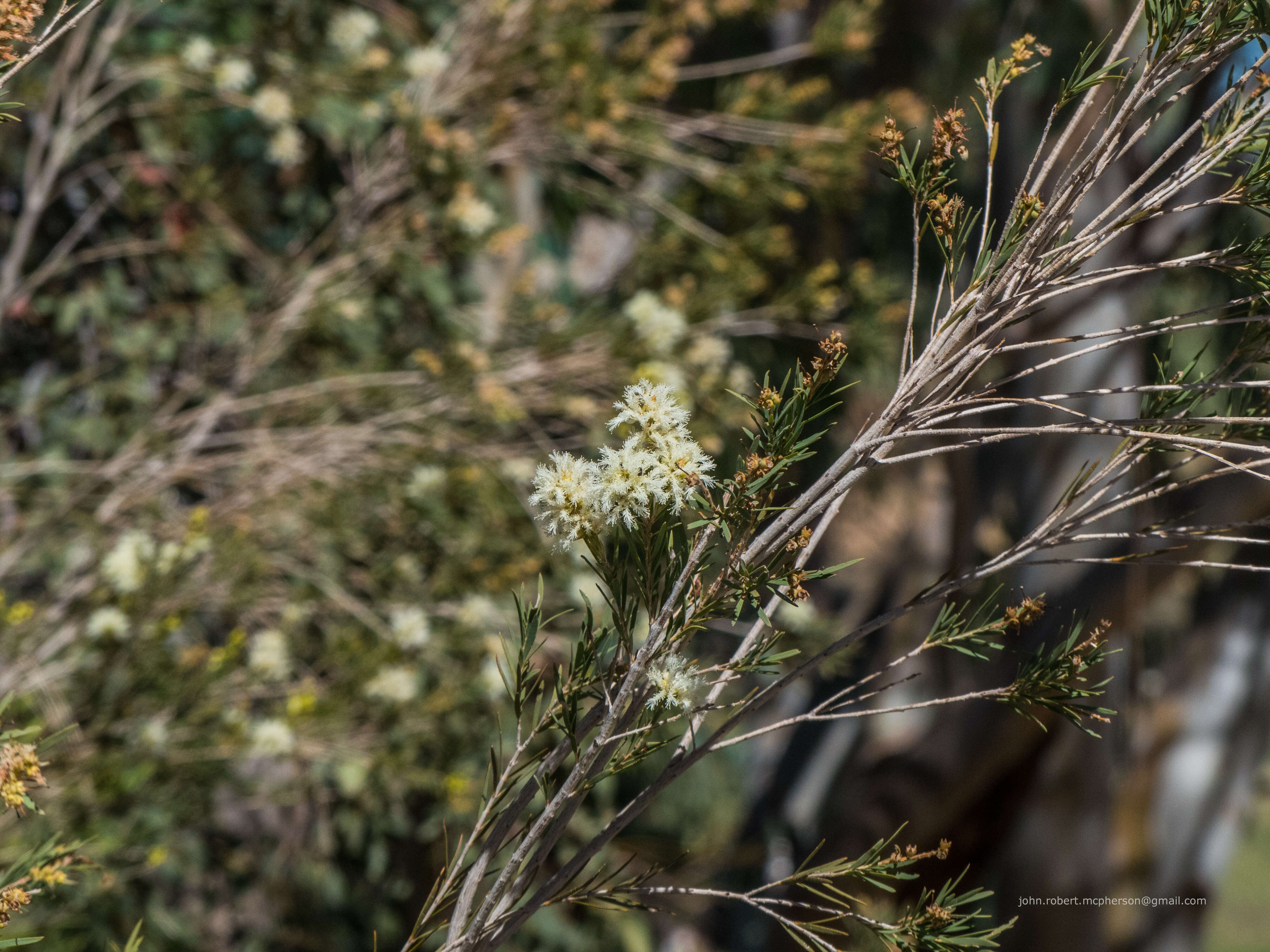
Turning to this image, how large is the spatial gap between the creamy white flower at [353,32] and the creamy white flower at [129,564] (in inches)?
52.6

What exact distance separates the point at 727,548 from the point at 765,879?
3748mm

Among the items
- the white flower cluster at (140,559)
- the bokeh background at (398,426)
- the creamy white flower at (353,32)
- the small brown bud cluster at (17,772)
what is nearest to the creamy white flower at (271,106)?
the bokeh background at (398,426)

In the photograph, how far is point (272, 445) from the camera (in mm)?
2230

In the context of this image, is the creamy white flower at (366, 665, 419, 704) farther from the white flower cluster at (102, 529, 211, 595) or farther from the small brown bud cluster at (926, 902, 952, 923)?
the small brown bud cluster at (926, 902, 952, 923)

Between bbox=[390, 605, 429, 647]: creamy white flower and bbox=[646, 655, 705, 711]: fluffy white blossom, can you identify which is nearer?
bbox=[646, 655, 705, 711]: fluffy white blossom

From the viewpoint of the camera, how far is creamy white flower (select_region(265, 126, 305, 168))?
236 centimetres

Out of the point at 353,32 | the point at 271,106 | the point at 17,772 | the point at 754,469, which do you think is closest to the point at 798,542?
the point at 754,469

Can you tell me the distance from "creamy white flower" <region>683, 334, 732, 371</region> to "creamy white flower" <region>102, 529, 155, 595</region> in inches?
48.1

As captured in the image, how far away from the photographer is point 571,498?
652 mm

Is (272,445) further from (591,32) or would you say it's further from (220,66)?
(591,32)

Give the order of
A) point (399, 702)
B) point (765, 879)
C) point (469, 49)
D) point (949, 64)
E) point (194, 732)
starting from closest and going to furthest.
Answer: point (194, 732) < point (399, 702) < point (469, 49) < point (765, 879) < point (949, 64)

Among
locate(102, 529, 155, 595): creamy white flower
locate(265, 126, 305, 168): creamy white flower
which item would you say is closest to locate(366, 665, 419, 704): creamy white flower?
locate(102, 529, 155, 595): creamy white flower

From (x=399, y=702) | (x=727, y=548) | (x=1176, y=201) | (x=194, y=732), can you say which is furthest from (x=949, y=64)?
(x=727, y=548)

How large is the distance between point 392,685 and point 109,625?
542mm
